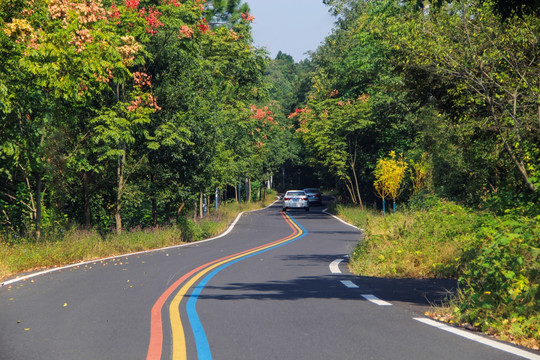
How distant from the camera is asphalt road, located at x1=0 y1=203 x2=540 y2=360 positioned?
633 centimetres

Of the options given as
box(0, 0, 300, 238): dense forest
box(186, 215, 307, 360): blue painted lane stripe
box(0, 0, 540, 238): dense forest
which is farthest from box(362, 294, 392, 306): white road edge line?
box(0, 0, 300, 238): dense forest

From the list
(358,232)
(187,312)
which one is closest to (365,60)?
(358,232)

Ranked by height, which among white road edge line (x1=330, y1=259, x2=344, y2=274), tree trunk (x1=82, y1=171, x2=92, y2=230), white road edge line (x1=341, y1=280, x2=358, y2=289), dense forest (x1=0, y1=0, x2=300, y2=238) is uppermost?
dense forest (x1=0, y1=0, x2=300, y2=238)

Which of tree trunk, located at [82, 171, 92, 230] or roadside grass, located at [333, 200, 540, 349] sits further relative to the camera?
tree trunk, located at [82, 171, 92, 230]

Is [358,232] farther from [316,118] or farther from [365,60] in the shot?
[316,118]

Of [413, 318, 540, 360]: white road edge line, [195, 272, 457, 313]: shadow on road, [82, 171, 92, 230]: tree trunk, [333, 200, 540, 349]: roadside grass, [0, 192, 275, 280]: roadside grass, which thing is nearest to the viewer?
[413, 318, 540, 360]: white road edge line

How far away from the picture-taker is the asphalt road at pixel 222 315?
6334 millimetres

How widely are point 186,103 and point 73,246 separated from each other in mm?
8933

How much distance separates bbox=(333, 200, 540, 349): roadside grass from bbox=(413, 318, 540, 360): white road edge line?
9.5 inches

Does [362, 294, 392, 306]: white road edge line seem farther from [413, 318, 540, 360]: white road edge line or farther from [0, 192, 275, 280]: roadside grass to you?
[0, 192, 275, 280]: roadside grass

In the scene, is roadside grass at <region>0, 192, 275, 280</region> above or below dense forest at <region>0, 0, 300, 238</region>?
below

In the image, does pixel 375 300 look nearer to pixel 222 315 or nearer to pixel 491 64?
pixel 222 315

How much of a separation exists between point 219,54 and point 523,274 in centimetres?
2997

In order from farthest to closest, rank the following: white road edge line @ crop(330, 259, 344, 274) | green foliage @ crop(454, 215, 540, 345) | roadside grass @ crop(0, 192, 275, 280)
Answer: roadside grass @ crop(0, 192, 275, 280)
white road edge line @ crop(330, 259, 344, 274)
green foliage @ crop(454, 215, 540, 345)
